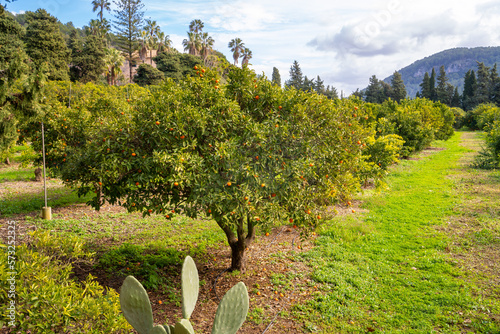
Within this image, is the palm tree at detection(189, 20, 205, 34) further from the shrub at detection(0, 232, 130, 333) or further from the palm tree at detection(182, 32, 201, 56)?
the shrub at detection(0, 232, 130, 333)

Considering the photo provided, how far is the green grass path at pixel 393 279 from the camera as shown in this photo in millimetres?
5273

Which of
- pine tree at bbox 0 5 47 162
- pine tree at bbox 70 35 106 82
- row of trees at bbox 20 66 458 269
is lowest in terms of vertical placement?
row of trees at bbox 20 66 458 269

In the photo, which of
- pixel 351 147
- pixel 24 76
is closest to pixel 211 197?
pixel 351 147

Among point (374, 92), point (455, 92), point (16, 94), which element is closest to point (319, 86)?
point (374, 92)

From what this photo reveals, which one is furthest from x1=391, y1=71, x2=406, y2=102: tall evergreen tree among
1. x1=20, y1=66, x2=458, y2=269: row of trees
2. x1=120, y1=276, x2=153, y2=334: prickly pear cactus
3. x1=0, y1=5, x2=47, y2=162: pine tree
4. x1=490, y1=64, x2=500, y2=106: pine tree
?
x1=120, y1=276, x2=153, y2=334: prickly pear cactus

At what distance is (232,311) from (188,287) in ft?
1.57

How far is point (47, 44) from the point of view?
35.1m

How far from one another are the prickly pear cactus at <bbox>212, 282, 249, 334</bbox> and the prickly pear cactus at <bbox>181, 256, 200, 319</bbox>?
273mm

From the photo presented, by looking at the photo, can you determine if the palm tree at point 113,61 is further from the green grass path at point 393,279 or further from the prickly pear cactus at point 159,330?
the prickly pear cactus at point 159,330

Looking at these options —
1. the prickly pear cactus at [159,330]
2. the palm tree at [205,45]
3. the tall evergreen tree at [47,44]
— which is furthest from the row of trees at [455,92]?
the prickly pear cactus at [159,330]

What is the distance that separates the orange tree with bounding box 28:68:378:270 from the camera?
4.68 meters

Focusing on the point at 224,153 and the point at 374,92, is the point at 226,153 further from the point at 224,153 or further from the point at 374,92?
the point at 374,92

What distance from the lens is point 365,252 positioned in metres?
8.09

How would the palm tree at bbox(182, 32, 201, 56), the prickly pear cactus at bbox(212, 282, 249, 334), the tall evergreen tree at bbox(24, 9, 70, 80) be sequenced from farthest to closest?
the palm tree at bbox(182, 32, 201, 56), the tall evergreen tree at bbox(24, 9, 70, 80), the prickly pear cactus at bbox(212, 282, 249, 334)
